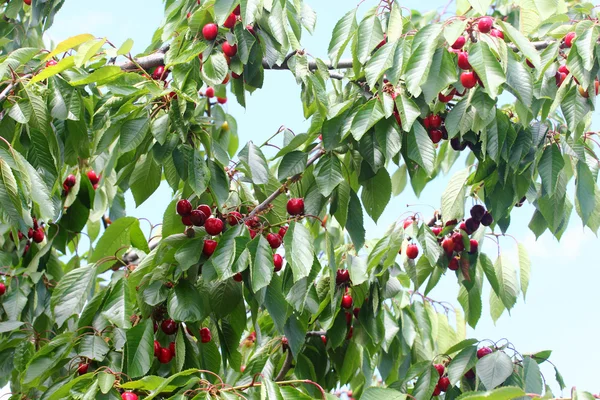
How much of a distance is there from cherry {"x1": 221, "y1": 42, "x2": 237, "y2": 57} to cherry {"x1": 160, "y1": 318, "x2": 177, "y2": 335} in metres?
0.87

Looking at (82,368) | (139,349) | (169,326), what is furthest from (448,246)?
(82,368)

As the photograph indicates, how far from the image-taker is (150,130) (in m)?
2.52

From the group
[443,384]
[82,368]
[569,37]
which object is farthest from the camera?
[443,384]

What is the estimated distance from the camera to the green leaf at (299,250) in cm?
227

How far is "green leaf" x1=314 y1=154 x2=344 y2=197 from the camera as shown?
7.98 ft

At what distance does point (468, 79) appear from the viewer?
7.72 ft

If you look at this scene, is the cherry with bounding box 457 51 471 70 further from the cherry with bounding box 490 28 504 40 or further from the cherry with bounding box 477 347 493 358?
the cherry with bounding box 477 347 493 358

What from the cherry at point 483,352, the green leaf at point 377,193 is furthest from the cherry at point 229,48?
the cherry at point 483,352

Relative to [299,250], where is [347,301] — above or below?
below

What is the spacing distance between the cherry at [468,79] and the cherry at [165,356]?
1218 millimetres

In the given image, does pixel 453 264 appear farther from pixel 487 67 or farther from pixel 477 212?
pixel 487 67

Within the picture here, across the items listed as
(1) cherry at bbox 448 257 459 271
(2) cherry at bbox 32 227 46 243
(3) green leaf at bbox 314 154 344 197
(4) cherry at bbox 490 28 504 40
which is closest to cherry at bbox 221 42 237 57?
(3) green leaf at bbox 314 154 344 197

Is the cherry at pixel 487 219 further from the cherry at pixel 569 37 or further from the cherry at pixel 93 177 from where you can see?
the cherry at pixel 93 177

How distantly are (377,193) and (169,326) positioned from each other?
782 mm
